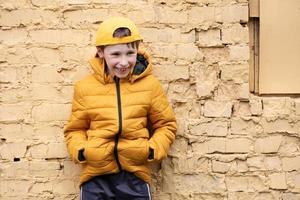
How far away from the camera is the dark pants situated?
3.06 meters

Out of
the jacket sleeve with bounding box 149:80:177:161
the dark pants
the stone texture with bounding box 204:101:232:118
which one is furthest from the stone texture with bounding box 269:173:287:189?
the dark pants

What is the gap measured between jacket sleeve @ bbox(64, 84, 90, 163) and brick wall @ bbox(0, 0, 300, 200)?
0.76 ft

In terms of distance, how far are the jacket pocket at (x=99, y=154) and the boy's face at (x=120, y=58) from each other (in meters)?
0.40

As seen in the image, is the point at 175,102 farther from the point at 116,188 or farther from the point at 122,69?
the point at 116,188

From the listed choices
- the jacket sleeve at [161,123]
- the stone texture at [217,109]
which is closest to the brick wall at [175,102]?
the stone texture at [217,109]

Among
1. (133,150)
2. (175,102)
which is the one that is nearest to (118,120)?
(133,150)

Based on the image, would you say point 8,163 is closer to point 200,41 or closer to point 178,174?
point 178,174

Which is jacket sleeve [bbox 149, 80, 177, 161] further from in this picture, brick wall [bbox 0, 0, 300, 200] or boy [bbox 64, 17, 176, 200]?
brick wall [bbox 0, 0, 300, 200]

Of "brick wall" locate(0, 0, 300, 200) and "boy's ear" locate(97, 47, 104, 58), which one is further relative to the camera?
"brick wall" locate(0, 0, 300, 200)

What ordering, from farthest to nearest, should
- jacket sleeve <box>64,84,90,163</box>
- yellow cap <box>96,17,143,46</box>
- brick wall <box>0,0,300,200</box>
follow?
1. brick wall <box>0,0,300,200</box>
2. jacket sleeve <box>64,84,90,163</box>
3. yellow cap <box>96,17,143,46</box>

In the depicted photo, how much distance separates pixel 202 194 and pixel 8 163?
3.99 ft

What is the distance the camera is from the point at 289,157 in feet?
11.1

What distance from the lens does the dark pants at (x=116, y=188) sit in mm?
3061

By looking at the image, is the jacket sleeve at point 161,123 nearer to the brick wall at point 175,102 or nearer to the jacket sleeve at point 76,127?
the brick wall at point 175,102
